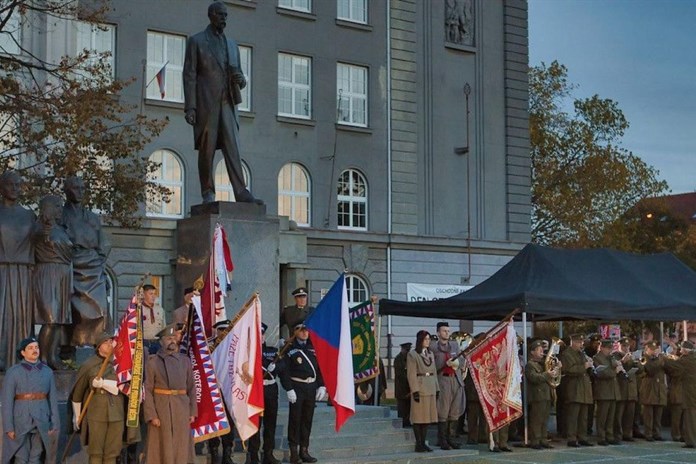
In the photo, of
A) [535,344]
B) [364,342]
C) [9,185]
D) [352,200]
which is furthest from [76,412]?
[352,200]

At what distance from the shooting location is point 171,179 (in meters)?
36.1

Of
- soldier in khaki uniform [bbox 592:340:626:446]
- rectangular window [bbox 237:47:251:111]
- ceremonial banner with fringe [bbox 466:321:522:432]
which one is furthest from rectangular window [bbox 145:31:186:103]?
ceremonial banner with fringe [bbox 466:321:522:432]

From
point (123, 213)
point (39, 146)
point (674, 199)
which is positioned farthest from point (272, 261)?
point (674, 199)

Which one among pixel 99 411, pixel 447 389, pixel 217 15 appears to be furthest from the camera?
pixel 447 389

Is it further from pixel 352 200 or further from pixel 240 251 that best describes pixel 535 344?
pixel 352 200

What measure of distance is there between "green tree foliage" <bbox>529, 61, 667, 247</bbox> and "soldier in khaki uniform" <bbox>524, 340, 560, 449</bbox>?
3226cm

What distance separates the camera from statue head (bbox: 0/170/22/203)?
14.0 meters

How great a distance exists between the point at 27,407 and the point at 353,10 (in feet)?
96.1

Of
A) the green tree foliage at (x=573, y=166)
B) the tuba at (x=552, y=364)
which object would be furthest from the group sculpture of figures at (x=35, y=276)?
the green tree foliage at (x=573, y=166)

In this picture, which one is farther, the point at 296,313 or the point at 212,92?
the point at 296,313

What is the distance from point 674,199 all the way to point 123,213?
85844 millimetres

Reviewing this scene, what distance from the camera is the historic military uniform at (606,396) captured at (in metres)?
21.8

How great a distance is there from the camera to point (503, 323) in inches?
792

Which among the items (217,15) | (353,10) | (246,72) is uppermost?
(353,10)
